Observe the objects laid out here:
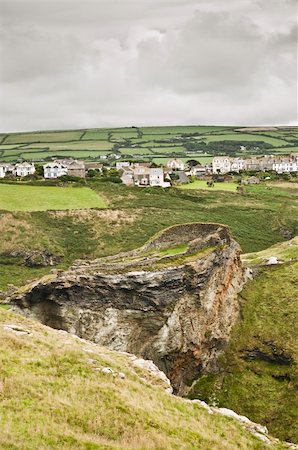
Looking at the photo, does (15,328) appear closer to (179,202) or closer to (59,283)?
(59,283)

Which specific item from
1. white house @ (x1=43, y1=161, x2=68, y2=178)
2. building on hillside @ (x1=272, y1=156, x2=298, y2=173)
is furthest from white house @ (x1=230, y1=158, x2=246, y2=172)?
white house @ (x1=43, y1=161, x2=68, y2=178)

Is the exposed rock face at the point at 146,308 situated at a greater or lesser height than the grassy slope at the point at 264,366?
greater

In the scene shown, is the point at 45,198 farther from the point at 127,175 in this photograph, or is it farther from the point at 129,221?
the point at 127,175

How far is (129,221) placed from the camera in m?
89.9

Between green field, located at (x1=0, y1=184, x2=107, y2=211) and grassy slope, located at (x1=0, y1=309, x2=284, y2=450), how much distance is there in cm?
7166

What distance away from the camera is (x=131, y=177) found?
137 meters

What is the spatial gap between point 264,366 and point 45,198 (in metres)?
69.8

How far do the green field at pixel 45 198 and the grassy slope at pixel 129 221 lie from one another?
2914 mm

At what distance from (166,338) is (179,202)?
72.7 m

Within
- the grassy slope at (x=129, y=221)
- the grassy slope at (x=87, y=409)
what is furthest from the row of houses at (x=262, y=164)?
the grassy slope at (x=87, y=409)

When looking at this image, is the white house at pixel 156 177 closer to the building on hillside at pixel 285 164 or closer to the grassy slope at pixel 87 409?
the building on hillside at pixel 285 164

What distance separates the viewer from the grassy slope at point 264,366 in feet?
103

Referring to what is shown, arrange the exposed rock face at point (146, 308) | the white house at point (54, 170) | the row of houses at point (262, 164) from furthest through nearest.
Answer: the row of houses at point (262, 164), the white house at point (54, 170), the exposed rock face at point (146, 308)

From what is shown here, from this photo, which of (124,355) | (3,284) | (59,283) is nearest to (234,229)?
(3,284)
